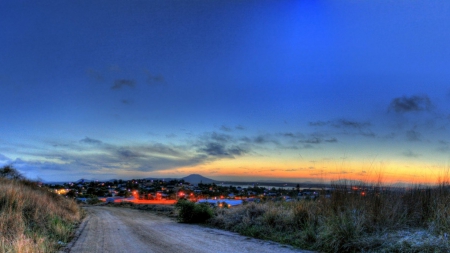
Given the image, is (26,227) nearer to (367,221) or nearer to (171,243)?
(171,243)

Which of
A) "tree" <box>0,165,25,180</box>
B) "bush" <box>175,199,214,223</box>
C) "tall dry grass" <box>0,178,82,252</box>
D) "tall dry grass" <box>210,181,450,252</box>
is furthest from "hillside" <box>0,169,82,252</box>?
"tree" <box>0,165,25,180</box>

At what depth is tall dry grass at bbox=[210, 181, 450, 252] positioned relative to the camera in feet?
25.5

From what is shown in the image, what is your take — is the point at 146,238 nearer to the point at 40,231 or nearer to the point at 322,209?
the point at 40,231

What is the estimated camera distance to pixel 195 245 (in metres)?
9.74

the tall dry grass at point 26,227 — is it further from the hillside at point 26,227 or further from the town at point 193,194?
the town at point 193,194

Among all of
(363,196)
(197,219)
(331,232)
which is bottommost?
(197,219)

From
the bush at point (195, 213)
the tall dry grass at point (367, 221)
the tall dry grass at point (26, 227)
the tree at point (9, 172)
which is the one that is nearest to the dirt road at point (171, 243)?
the tall dry grass at point (26, 227)

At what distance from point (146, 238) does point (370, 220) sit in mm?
8099

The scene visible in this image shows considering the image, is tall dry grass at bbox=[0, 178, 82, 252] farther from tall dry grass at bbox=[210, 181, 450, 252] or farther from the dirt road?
tall dry grass at bbox=[210, 181, 450, 252]

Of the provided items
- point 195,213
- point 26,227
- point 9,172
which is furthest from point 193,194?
point 26,227

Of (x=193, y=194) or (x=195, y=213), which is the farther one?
(x=193, y=194)

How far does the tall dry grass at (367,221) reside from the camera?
306 inches

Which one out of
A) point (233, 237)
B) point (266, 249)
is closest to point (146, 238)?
point (233, 237)

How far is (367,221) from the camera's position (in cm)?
897
